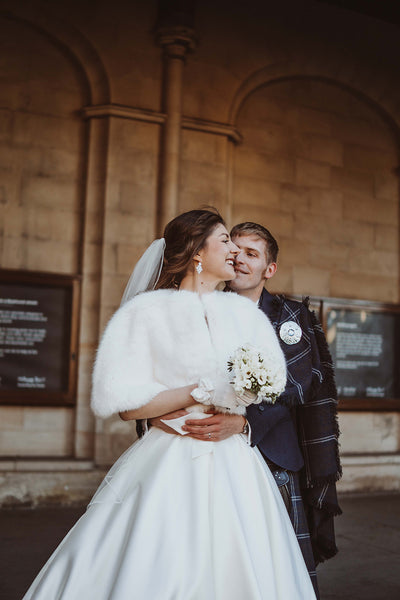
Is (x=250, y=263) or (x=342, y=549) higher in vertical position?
(x=250, y=263)

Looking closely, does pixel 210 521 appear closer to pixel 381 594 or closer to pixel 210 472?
pixel 210 472

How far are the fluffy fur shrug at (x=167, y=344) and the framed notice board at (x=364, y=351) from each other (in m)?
5.11

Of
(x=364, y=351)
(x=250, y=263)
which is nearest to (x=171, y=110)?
(x=364, y=351)

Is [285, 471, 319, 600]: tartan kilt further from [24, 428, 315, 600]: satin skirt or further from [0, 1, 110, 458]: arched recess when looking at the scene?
[0, 1, 110, 458]: arched recess

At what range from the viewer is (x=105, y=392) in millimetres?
2670

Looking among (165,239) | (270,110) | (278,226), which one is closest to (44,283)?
(278,226)

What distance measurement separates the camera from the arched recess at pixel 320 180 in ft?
25.5

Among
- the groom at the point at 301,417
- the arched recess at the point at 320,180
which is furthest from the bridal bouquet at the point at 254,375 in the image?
the arched recess at the point at 320,180

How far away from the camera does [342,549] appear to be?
5285 millimetres

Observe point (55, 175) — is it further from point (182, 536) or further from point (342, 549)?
point (182, 536)

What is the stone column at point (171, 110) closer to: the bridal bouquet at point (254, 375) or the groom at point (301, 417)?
the groom at point (301, 417)

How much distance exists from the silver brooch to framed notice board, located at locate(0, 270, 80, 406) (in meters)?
3.93

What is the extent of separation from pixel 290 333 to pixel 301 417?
0.44 metres

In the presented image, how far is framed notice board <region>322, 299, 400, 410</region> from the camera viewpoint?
7.82 meters
